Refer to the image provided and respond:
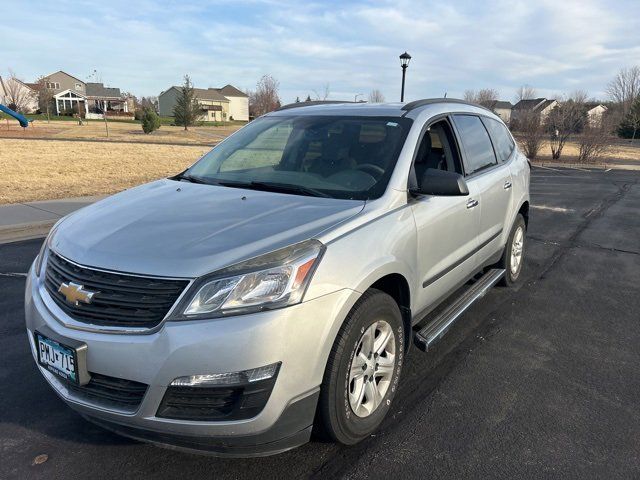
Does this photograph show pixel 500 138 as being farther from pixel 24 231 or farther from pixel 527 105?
pixel 527 105

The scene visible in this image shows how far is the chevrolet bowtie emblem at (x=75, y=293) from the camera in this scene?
7.68 feet

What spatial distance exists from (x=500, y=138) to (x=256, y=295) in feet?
12.8

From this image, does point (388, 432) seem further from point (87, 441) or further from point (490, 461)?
point (87, 441)

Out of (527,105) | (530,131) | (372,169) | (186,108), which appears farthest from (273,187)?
(186,108)

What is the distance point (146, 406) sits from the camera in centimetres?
223

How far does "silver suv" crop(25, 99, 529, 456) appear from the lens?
2193mm

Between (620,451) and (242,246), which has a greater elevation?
(242,246)

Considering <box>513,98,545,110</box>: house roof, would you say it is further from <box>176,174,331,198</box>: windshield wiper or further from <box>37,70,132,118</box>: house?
<box>37,70,132,118</box>: house

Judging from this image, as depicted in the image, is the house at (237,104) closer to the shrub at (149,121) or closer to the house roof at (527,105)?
the shrub at (149,121)

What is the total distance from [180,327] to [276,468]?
3.27 feet

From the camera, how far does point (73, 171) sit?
1620 centimetres

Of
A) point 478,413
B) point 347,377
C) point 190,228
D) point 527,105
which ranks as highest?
point 527,105

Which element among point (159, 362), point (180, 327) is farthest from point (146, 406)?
point (180, 327)

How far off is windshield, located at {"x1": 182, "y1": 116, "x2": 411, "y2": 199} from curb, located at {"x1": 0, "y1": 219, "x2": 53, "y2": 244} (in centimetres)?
483
